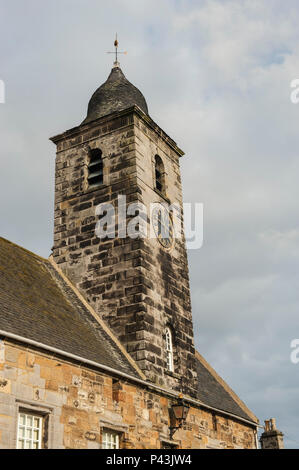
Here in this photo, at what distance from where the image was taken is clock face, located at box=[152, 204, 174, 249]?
669 inches

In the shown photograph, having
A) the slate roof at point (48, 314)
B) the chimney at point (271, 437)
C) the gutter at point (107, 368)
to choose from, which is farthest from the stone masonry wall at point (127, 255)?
the chimney at point (271, 437)

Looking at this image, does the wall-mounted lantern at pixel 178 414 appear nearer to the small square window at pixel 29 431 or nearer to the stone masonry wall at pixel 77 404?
the stone masonry wall at pixel 77 404

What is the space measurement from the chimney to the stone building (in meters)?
2.79

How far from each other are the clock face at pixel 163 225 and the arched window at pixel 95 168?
200 cm

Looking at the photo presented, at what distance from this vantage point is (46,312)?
13.3 meters

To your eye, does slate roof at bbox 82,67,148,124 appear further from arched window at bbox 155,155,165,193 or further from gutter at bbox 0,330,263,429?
gutter at bbox 0,330,263,429

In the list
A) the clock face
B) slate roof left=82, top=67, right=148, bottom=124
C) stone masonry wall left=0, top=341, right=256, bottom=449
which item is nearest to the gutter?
stone masonry wall left=0, top=341, right=256, bottom=449

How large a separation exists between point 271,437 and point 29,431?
45.4ft

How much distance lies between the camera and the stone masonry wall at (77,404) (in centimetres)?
1035

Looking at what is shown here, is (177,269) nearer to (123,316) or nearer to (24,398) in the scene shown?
(123,316)

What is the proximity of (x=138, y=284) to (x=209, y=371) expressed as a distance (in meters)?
7.44

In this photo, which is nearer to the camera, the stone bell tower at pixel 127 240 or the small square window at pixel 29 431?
the small square window at pixel 29 431

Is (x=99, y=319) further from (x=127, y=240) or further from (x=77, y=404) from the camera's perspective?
(x=77, y=404)

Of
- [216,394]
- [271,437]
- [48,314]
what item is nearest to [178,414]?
[48,314]
